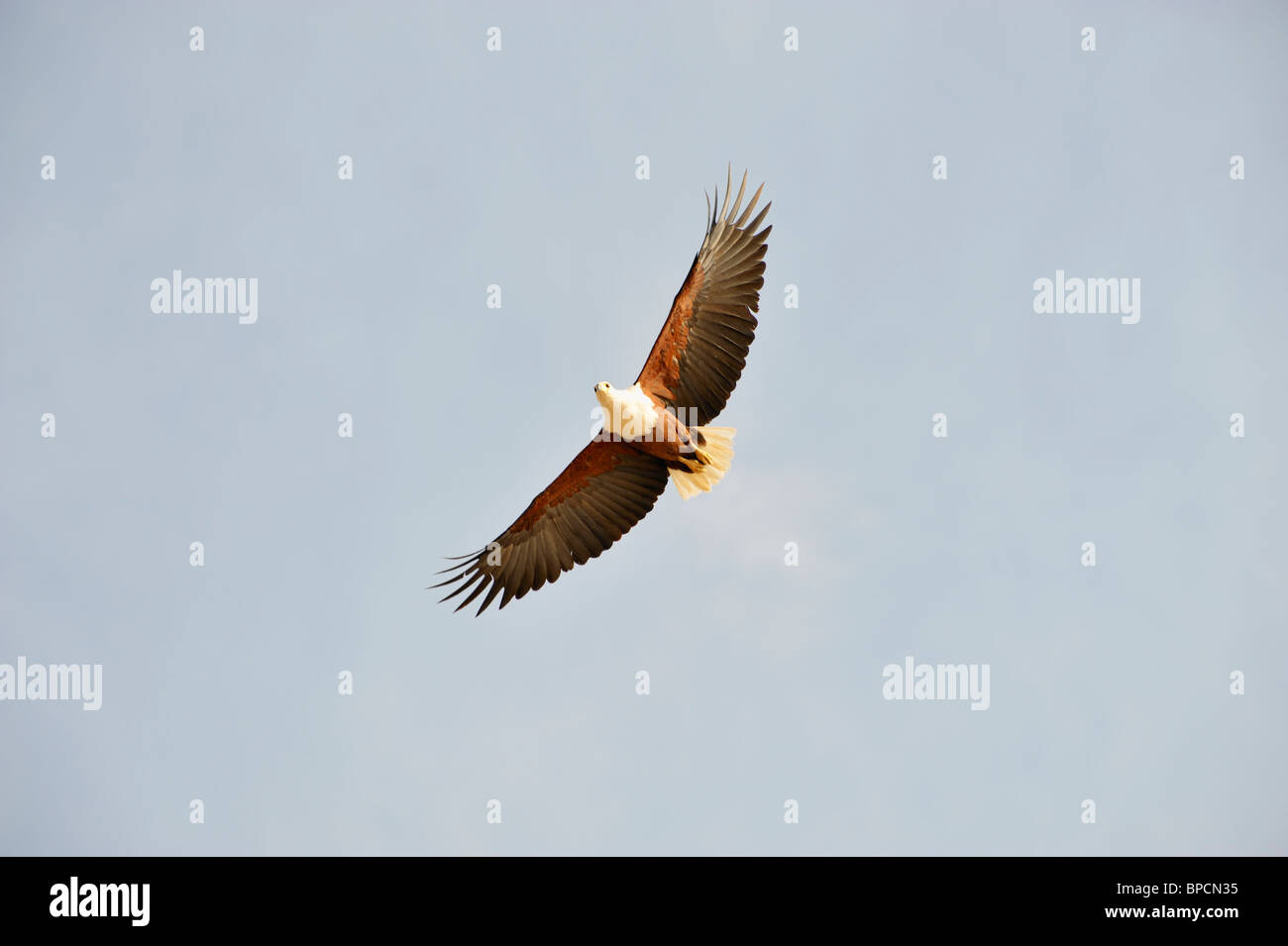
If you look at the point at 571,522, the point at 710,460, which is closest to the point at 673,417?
the point at 710,460

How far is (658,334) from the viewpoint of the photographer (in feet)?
46.7

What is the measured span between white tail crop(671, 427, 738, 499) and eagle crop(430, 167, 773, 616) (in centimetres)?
1

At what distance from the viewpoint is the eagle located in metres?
14.3

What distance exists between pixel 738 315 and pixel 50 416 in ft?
45.5

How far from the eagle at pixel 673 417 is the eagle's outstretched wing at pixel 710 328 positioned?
13mm

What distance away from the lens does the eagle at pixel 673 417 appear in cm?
1430

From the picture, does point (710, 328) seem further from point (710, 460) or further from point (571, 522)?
point (571, 522)

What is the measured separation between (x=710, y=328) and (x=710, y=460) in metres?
1.74

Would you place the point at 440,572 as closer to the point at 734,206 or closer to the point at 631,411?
the point at 631,411

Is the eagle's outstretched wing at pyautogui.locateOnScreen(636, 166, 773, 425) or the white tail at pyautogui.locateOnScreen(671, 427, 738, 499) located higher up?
the eagle's outstretched wing at pyautogui.locateOnScreen(636, 166, 773, 425)

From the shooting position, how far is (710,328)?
1436cm

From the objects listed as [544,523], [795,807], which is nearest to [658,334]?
[544,523]

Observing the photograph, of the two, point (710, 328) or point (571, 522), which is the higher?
point (710, 328)

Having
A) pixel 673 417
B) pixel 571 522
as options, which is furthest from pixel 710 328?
pixel 571 522
